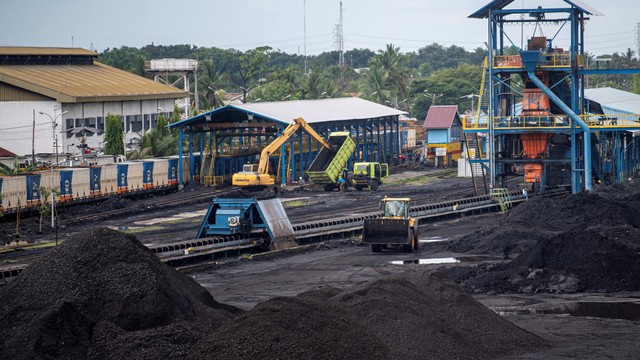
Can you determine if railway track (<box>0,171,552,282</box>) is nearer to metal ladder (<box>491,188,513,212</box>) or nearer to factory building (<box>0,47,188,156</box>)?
metal ladder (<box>491,188,513,212</box>)

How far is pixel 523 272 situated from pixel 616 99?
55.4m

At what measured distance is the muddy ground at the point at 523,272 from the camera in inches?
981

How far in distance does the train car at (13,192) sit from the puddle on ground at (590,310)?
30.7 m

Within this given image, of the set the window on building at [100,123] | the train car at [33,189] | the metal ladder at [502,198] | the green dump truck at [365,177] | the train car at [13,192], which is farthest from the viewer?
the window on building at [100,123]

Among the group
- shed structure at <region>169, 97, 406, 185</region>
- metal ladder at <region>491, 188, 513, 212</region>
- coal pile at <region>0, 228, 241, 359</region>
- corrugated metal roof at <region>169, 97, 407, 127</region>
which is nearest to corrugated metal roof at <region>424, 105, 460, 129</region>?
corrugated metal roof at <region>169, 97, 407, 127</region>

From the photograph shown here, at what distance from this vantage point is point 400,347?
21.6 m

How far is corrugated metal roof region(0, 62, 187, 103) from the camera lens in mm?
82750

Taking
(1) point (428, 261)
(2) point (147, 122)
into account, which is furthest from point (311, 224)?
(2) point (147, 122)

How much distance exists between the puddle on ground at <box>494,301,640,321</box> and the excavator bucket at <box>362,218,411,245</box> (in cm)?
1105

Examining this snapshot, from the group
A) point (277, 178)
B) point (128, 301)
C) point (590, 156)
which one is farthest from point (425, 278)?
point (277, 178)

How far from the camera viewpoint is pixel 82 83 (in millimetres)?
90375

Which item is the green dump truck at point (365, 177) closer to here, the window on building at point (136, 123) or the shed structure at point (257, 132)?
the shed structure at point (257, 132)

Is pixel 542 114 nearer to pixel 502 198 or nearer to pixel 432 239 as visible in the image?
pixel 502 198

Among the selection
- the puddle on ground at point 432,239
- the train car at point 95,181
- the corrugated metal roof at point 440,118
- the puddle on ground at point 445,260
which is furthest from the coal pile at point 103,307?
the corrugated metal roof at point 440,118
